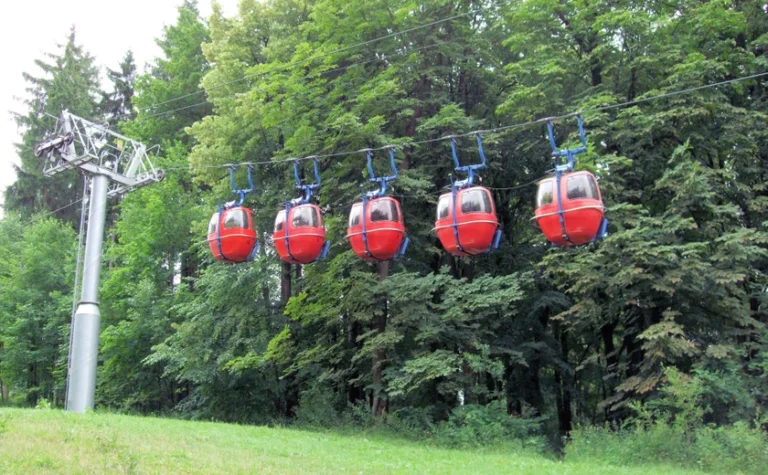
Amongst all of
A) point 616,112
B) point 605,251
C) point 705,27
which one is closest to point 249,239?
point 605,251

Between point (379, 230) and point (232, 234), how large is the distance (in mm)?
3050

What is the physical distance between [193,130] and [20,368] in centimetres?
1923

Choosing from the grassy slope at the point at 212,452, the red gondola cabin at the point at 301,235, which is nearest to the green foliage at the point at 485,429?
the grassy slope at the point at 212,452

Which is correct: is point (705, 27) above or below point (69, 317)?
above

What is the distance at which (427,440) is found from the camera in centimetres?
1753

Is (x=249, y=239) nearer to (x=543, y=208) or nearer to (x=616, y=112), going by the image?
(x=543, y=208)

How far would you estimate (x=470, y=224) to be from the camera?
10359mm

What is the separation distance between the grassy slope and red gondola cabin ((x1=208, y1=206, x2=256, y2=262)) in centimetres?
358

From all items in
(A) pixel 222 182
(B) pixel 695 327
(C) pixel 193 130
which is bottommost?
(B) pixel 695 327

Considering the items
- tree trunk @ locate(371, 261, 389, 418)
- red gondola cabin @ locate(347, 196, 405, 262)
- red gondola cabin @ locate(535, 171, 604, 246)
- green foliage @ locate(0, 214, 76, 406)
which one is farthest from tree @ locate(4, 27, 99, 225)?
red gondola cabin @ locate(535, 171, 604, 246)

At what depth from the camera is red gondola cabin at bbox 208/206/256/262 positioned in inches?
484

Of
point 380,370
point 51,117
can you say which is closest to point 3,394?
point 51,117

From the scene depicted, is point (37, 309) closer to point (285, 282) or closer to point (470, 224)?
point (285, 282)

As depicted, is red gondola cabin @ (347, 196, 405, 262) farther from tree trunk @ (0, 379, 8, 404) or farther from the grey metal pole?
tree trunk @ (0, 379, 8, 404)
